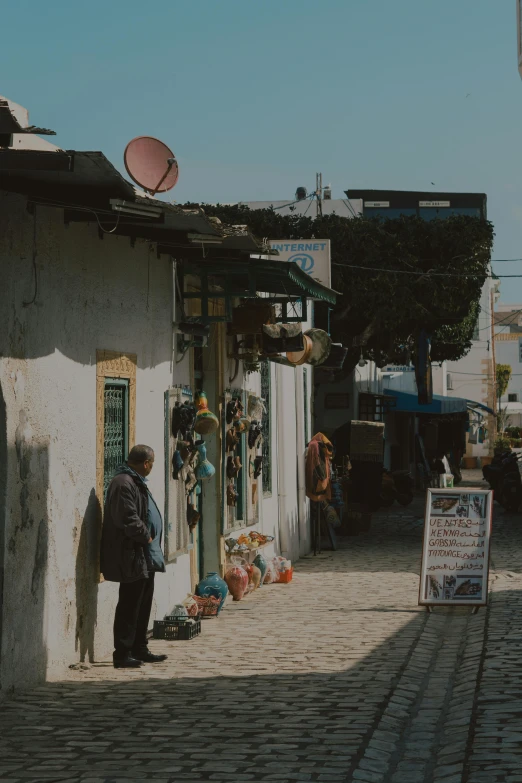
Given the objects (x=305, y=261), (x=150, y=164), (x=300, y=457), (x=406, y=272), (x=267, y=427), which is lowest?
(x=300, y=457)

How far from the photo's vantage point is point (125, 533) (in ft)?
30.3

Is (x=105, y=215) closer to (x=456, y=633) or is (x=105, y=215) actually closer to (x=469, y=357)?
(x=456, y=633)

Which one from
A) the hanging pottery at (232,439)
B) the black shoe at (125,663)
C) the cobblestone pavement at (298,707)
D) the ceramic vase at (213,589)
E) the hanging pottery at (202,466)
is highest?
the hanging pottery at (232,439)

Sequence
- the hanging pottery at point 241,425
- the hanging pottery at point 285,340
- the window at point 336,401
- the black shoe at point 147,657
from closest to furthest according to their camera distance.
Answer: the black shoe at point 147,657 → the hanging pottery at point 241,425 → the hanging pottery at point 285,340 → the window at point 336,401

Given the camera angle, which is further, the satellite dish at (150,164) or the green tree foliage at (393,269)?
the green tree foliage at (393,269)

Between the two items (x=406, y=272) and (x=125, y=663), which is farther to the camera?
(x=406, y=272)

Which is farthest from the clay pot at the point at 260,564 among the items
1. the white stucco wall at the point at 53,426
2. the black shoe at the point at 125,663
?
the black shoe at the point at 125,663

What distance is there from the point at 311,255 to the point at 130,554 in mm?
9784

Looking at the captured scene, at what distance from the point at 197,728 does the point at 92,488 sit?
288 centimetres

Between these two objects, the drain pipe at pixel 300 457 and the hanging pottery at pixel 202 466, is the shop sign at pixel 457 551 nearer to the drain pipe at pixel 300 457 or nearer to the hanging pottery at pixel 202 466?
the hanging pottery at pixel 202 466

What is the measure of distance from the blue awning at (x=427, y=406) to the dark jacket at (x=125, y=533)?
80.5 ft

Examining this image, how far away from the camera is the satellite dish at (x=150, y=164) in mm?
10633

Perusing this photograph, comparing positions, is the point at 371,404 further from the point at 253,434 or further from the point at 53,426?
the point at 53,426

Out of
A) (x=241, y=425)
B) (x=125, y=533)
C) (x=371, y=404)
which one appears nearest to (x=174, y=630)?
(x=125, y=533)
